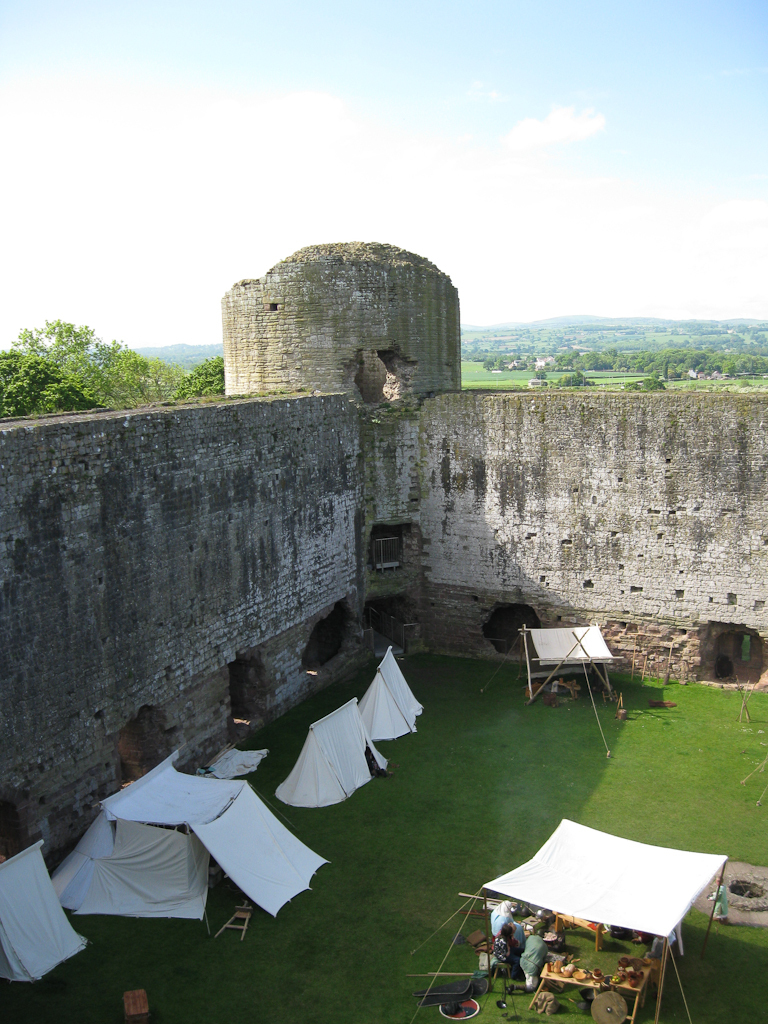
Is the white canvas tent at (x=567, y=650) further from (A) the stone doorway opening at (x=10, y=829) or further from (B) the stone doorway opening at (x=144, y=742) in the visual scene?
(A) the stone doorway opening at (x=10, y=829)

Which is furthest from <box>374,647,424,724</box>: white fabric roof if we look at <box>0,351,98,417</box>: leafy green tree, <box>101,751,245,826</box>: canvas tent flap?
<box>0,351,98,417</box>: leafy green tree

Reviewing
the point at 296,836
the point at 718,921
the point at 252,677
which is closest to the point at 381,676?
the point at 252,677

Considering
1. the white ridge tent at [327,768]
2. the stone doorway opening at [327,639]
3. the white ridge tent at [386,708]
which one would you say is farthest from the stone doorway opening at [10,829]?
the stone doorway opening at [327,639]

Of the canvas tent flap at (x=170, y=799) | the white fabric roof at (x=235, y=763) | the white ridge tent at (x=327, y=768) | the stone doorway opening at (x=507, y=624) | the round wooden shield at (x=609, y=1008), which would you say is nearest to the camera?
the round wooden shield at (x=609, y=1008)

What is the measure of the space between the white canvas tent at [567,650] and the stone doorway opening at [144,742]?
638cm

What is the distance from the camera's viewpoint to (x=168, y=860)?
10375 millimetres

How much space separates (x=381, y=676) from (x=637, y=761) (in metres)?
4.09

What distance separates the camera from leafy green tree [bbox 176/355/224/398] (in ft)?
112

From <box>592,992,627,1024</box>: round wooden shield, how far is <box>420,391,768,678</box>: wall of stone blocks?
866 cm

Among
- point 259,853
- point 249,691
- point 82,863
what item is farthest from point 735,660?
point 82,863

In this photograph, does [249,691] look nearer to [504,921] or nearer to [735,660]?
[504,921]

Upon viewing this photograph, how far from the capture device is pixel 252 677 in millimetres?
14859

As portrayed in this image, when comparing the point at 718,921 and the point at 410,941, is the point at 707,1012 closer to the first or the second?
the point at 718,921

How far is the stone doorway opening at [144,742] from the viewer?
12305 mm
